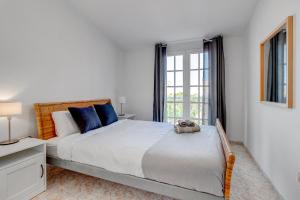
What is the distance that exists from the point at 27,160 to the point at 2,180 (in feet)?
0.92

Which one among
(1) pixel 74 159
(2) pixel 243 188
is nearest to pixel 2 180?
(1) pixel 74 159

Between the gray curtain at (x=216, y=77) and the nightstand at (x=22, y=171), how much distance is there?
3.40m

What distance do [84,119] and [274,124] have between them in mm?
2710

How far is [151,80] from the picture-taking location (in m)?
4.62

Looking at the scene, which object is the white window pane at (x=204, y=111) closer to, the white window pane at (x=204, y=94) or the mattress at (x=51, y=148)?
the white window pane at (x=204, y=94)

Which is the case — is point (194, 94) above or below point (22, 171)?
above


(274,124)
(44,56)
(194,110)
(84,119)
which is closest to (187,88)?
(194,110)

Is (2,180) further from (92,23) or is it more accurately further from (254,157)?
(254,157)

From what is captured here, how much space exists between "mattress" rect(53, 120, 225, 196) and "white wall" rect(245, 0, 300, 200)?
675mm

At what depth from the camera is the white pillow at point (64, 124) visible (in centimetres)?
252

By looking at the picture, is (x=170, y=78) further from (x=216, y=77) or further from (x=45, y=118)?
(x=45, y=118)

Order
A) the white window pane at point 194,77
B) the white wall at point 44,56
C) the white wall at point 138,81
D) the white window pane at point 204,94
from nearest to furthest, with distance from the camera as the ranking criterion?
the white wall at point 44,56, the white window pane at point 204,94, the white window pane at point 194,77, the white wall at point 138,81

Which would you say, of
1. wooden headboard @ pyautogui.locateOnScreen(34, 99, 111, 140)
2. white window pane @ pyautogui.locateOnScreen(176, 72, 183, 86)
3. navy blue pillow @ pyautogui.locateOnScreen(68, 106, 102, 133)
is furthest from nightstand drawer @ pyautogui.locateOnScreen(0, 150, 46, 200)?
white window pane @ pyautogui.locateOnScreen(176, 72, 183, 86)

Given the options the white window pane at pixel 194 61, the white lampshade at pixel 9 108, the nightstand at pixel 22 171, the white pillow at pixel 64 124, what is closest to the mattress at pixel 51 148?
the nightstand at pixel 22 171
